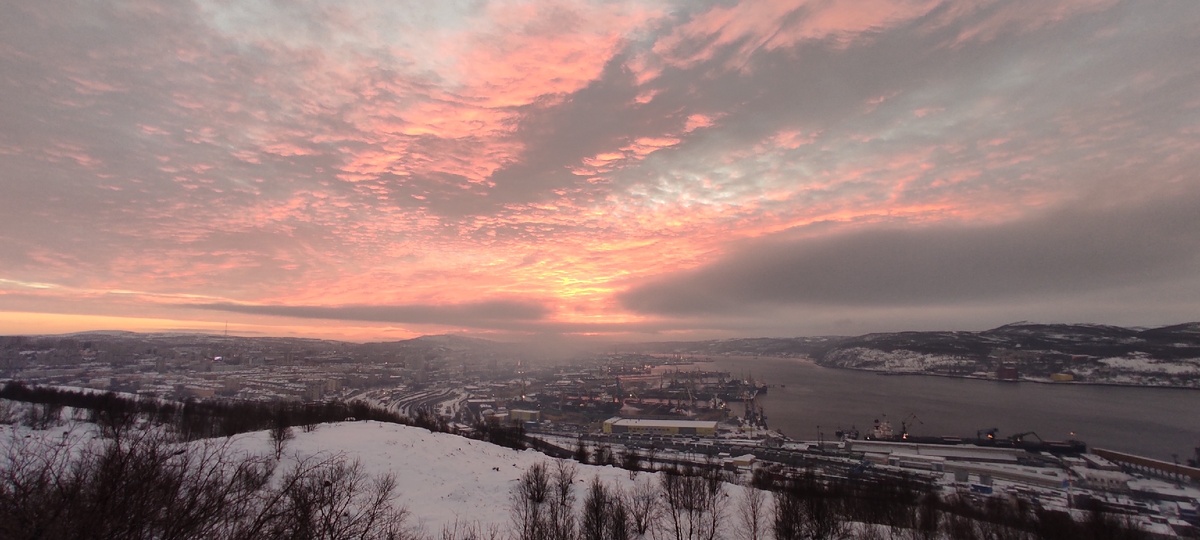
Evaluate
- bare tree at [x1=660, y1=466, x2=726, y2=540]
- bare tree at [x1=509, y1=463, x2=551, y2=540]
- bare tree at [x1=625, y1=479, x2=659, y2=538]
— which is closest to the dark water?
bare tree at [x1=660, y1=466, x2=726, y2=540]

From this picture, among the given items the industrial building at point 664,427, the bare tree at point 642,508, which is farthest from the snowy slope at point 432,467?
the industrial building at point 664,427

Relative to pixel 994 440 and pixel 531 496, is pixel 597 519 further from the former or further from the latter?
pixel 994 440

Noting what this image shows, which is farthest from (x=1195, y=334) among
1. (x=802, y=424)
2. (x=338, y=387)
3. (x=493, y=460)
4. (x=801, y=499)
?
(x=338, y=387)

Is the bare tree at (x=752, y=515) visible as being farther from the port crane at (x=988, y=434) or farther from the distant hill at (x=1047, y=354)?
the distant hill at (x=1047, y=354)

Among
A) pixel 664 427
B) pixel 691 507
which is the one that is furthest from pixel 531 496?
pixel 664 427

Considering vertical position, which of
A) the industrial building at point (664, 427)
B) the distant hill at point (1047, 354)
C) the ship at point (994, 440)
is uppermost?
the distant hill at point (1047, 354)
